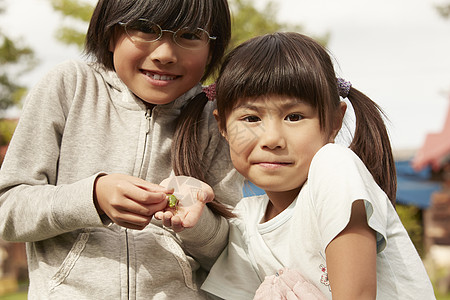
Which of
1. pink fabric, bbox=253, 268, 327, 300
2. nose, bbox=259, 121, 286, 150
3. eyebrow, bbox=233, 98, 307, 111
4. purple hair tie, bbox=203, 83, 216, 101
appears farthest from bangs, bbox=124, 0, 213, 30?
pink fabric, bbox=253, 268, 327, 300

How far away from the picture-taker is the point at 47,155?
2008 mm

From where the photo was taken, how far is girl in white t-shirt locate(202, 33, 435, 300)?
151cm

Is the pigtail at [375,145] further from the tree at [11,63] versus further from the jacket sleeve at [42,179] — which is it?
the tree at [11,63]

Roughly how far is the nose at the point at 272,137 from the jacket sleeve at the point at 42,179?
1.74ft

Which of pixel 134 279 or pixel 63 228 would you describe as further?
pixel 134 279

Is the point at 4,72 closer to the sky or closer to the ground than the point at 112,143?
closer to the ground

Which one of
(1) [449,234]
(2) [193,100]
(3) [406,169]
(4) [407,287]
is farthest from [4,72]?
(4) [407,287]

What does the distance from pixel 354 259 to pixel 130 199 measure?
0.63 metres

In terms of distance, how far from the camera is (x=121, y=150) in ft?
6.92

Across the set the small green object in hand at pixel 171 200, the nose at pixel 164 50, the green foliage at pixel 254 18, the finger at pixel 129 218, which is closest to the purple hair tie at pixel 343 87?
the nose at pixel 164 50

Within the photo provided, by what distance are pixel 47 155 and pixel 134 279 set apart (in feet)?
1.67

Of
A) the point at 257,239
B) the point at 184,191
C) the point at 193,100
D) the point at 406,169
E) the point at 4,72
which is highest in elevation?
the point at 193,100

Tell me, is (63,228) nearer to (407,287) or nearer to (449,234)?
(407,287)

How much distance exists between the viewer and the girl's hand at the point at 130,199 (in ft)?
5.46
